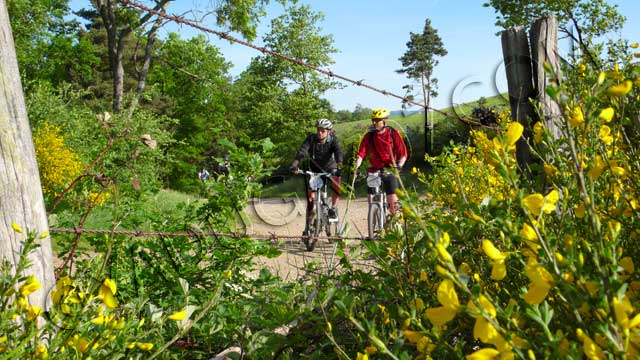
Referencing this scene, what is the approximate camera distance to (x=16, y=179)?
1.67 meters

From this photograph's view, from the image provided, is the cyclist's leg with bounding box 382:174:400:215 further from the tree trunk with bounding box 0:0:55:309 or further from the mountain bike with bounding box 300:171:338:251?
the tree trunk with bounding box 0:0:55:309

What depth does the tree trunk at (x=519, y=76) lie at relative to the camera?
2.76 meters

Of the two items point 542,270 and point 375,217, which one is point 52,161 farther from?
point 542,270

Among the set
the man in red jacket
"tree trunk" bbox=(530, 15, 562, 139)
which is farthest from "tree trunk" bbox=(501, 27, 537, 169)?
the man in red jacket

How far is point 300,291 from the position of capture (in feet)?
6.44

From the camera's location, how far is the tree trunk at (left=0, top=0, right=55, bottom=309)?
64.8 inches

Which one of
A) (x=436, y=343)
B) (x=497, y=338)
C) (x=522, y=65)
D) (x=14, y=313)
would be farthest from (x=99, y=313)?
(x=522, y=65)

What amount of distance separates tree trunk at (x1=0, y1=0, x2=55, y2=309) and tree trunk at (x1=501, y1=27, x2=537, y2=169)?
80.1 inches

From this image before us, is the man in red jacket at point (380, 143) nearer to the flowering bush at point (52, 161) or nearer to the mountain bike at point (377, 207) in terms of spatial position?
the mountain bike at point (377, 207)

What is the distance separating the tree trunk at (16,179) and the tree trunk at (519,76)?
2.03 metres

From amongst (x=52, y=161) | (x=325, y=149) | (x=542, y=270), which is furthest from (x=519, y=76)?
(x=52, y=161)

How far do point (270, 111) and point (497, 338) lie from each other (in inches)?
1413

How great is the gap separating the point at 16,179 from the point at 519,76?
7.05ft

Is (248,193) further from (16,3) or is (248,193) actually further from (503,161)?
(16,3)
